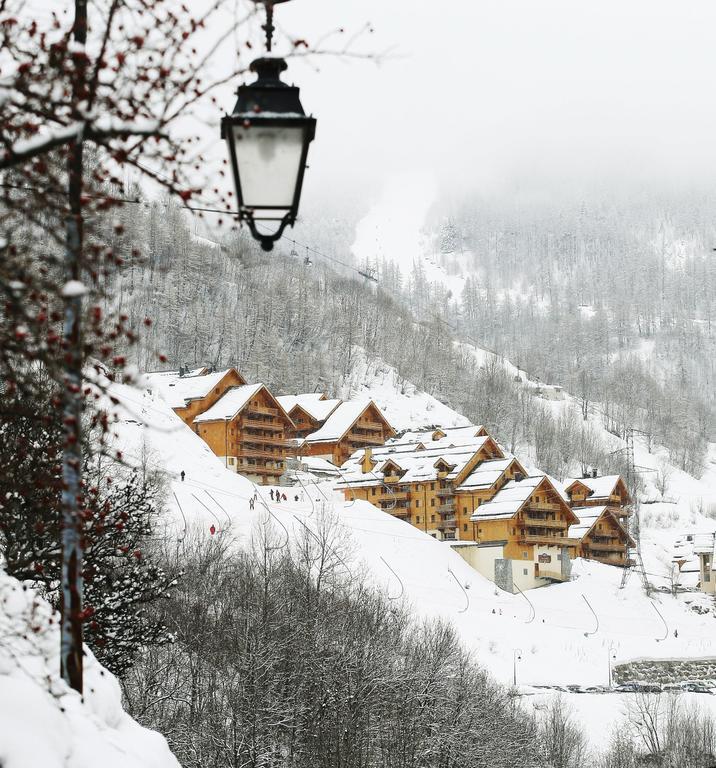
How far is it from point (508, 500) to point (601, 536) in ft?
55.3

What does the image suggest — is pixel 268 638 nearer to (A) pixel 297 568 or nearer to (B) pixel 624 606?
(A) pixel 297 568

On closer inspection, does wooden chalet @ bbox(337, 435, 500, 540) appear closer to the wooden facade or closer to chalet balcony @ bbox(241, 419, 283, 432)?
chalet balcony @ bbox(241, 419, 283, 432)

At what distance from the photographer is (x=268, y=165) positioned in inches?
295

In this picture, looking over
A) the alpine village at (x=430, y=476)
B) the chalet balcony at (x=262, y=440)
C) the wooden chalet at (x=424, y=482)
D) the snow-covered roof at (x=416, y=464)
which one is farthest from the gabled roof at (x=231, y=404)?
the wooden chalet at (x=424, y=482)

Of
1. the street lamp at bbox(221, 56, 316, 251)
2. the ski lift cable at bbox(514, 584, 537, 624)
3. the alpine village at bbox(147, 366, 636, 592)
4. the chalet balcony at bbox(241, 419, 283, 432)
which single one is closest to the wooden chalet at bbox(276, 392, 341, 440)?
the alpine village at bbox(147, 366, 636, 592)

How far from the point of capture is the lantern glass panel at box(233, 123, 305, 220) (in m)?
7.40

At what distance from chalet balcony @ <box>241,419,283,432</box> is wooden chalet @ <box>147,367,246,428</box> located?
519 cm

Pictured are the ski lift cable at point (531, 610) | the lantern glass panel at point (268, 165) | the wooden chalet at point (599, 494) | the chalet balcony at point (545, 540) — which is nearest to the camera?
the lantern glass panel at point (268, 165)

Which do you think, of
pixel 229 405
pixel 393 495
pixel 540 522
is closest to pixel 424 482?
pixel 393 495

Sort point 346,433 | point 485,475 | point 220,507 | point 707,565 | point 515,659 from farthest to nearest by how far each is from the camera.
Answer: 1. point 346,433
2. point 707,565
3. point 485,475
4. point 220,507
5. point 515,659

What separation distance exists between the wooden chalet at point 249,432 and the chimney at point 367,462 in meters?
7.27

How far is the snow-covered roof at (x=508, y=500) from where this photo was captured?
8903 cm

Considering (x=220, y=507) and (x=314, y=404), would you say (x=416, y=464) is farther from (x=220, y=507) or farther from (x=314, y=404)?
(x=220, y=507)

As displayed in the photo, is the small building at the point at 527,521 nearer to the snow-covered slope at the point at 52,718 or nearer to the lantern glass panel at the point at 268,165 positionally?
the snow-covered slope at the point at 52,718
